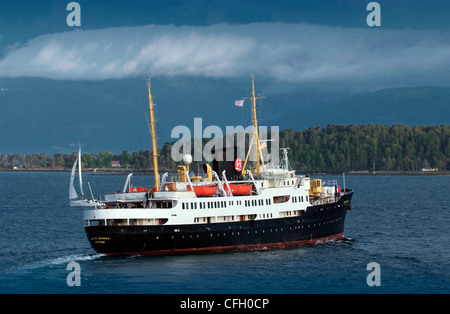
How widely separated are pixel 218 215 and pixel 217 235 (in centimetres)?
169

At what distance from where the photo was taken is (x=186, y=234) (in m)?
57.8

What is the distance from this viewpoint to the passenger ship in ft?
185

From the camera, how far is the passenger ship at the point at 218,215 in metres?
56.4

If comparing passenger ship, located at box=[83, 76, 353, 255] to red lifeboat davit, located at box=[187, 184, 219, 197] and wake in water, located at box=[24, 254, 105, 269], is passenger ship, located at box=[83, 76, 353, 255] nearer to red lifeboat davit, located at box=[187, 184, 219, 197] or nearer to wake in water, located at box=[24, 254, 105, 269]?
red lifeboat davit, located at box=[187, 184, 219, 197]

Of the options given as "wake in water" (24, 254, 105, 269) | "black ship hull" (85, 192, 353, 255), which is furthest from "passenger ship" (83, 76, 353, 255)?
"wake in water" (24, 254, 105, 269)

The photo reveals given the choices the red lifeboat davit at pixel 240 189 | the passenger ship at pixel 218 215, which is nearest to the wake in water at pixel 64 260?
the passenger ship at pixel 218 215

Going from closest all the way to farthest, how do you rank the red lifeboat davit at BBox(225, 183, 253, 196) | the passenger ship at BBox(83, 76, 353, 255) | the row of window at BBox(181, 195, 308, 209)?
the passenger ship at BBox(83, 76, 353, 255)
the row of window at BBox(181, 195, 308, 209)
the red lifeboat davit at BBox(225, 183, 253, 196)

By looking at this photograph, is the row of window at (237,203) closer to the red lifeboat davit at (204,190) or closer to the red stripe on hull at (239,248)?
the red lifeboat davit at (204,190)

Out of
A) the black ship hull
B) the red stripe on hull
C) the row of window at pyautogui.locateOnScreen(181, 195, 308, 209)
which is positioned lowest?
the red stripe on hull

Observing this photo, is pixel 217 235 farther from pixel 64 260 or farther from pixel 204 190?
pixel 64 260

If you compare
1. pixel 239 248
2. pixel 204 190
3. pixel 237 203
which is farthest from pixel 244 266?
pixel 204 190

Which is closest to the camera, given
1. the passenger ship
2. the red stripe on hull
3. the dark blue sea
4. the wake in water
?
the dark blue sea
